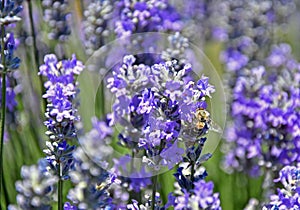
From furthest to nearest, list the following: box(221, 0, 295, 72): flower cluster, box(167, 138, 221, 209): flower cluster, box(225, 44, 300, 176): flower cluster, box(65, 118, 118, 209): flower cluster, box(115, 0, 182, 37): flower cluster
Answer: box(221, 0, 295, 72): flower cluster → box(115, 0, 182, 37): flower cluster → box(225, 44, 300, 176): flower cluster → box(65, 118, 118, 209): flower cluster → box(167, 138, 221, 209): flower cluster

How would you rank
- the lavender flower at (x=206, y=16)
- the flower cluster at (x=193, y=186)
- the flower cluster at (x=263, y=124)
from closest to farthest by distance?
the flower cluster at (x=193, y=186) → the flower cluster at (x=263, y=124) → the lavender flower at (x=206, y=16)

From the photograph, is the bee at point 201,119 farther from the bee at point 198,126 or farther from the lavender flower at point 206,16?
the lavender flower at point 206,16

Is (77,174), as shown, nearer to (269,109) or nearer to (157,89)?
(157,89)

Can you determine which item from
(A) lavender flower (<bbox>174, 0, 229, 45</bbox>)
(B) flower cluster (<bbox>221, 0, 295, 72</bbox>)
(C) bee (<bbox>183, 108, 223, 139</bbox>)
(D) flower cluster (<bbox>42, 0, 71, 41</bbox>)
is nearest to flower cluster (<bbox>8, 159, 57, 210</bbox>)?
(C) bee (<bbox>183, 108, 223, 139</bbox>)

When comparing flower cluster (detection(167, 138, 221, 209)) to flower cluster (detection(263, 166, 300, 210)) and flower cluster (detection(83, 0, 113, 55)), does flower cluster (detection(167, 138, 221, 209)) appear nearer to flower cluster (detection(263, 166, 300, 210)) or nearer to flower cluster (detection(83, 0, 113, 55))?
flower cluster (detection(263, 166, 300, 210))

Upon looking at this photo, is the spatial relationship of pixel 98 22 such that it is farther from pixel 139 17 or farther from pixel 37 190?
pixel 37 190

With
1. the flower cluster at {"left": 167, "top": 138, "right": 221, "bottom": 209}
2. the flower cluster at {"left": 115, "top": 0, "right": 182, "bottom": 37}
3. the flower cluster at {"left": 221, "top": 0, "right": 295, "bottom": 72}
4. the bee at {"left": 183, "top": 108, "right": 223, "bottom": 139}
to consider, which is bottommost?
the flower cluster at {"left": 167, "top": 138, "right": 221, "bottom": 209}

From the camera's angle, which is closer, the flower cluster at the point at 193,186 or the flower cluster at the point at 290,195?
the flower cluster at the point at 193,186

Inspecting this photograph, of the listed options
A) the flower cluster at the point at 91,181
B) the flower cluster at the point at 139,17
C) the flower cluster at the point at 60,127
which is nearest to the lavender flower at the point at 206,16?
the flower cluster at the point at 139,17

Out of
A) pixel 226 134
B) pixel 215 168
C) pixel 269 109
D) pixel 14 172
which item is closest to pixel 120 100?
pixel 269 109
